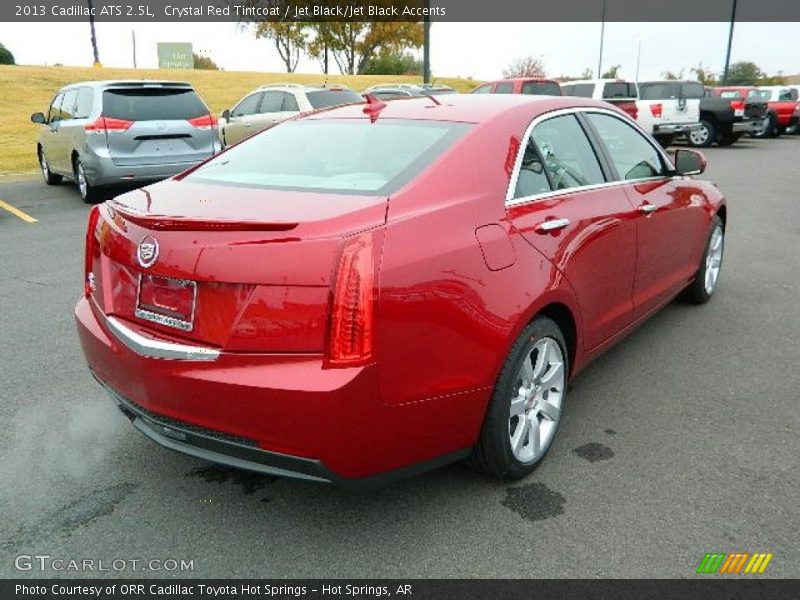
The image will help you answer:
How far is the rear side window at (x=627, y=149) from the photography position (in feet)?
12.9

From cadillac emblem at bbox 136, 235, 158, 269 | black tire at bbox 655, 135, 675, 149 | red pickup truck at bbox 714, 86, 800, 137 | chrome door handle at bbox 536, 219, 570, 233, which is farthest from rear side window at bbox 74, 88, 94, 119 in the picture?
red pickup truck at bbox 714, 86, 800, 137

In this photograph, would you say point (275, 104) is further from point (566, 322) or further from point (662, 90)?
point (566, 322)

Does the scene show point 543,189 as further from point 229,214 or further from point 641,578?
point 641,578

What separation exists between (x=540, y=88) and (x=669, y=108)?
13.0 feet

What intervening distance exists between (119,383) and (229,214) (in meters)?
0.81

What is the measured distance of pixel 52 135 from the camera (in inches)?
453

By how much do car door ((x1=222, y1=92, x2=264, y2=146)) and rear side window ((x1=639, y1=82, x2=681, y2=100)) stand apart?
10682 mm

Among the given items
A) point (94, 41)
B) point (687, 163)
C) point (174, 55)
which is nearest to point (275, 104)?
point (687, 163)

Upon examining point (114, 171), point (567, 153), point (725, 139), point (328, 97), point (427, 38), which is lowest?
point (725, 139)

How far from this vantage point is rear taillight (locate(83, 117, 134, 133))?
9656 millimetres

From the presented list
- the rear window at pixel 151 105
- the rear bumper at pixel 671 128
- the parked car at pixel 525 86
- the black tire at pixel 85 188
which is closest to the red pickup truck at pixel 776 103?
the rear bumper at pixel 671 128

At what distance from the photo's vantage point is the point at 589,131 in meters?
3.79

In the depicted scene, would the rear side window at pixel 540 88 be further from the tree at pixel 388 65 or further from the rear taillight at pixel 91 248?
the tree at pixel 388 65
